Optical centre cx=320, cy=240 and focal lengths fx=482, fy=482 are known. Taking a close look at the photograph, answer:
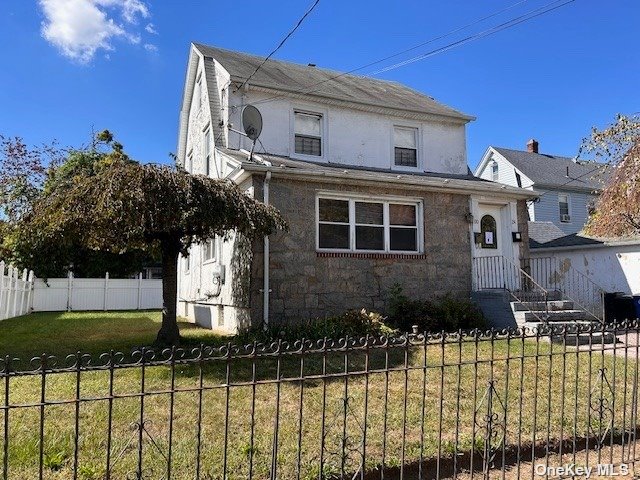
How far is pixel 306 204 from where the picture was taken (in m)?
10.5

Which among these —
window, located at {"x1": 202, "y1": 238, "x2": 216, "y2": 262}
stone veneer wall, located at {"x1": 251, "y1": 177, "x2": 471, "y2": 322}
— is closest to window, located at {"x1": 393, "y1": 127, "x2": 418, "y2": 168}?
stone veneer wall, located at {"x1": 251, "y1": 177, "x2": 471, "y2": 322}

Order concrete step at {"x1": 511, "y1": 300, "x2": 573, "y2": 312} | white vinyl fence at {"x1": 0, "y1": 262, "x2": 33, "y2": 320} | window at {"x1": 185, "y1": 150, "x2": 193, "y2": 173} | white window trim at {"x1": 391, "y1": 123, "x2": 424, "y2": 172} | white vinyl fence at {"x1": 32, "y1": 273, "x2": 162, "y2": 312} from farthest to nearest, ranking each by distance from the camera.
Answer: white vinyl fence at {"x1": 32, "y1": 273, "x2": 162, "y2": 312} < window at {"x1": 185, "y1": 150, "x2": 193, "y2": 173} < white vinyl fence at {"x1": 0, "y1": 262, "x2": 33, "y2": 320} < white window trim at {"x1": 391, "y1": 123, "x2": 424, "y2": 172} < concrete step at {"x1": 511, "y1": 300, "x2": 573, "y2": 312}

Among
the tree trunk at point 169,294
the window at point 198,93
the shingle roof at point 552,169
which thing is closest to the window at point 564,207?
the shingle roof at point 552,169

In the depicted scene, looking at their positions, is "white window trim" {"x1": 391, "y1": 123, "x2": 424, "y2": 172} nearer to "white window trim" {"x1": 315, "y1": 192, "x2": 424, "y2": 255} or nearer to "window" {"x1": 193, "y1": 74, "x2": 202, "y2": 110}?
"white window trim" {"x1": 315, "y1": 192, "x2": 424, "y2": 255}

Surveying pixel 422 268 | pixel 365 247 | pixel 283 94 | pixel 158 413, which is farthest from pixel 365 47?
pixel 158 413

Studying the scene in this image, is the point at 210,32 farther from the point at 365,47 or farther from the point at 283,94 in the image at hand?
the point at 365,47

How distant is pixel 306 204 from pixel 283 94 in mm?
4039

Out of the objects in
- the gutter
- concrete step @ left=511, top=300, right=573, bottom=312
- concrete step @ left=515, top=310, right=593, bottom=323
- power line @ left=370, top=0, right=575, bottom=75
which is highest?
power line @ left=370, top=0, right=575, bottom=75

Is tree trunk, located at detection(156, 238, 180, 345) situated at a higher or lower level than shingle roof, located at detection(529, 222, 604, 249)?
lower

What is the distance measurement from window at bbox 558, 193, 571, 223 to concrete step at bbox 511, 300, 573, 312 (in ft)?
53.6

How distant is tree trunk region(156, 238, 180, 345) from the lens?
28.5ft

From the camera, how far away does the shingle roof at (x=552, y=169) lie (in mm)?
25578

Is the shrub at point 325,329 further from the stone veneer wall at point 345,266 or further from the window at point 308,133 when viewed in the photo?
the window at point 308,133

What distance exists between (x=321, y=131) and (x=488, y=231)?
5251mm
